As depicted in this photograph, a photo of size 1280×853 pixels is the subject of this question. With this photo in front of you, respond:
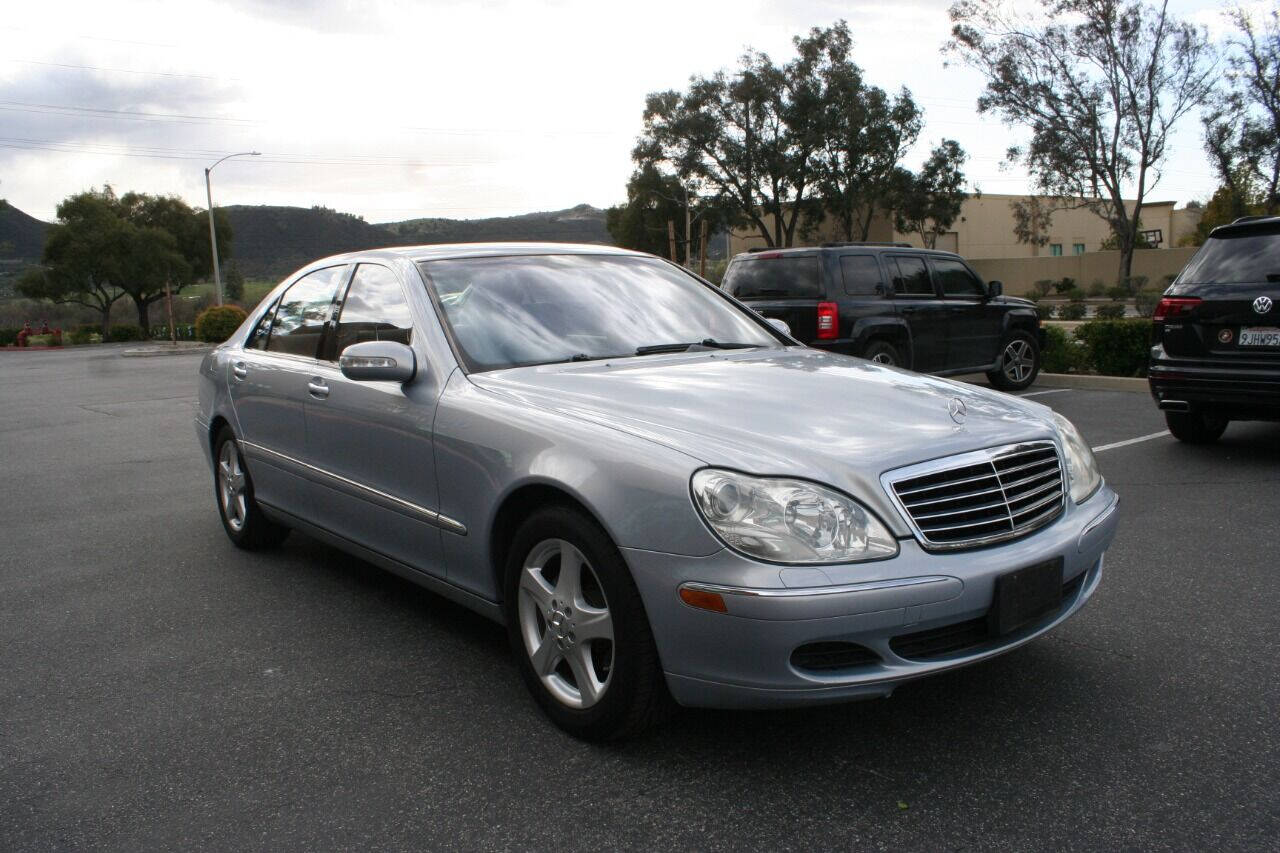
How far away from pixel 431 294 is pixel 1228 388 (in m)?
5.70

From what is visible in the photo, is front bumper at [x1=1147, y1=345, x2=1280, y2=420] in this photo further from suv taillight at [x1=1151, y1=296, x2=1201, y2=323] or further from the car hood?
the car hood

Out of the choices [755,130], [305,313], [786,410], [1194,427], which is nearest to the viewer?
[786,410]

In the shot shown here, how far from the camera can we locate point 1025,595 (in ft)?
10.0

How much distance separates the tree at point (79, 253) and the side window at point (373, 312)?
57.1 m

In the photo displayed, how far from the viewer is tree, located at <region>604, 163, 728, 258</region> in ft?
162

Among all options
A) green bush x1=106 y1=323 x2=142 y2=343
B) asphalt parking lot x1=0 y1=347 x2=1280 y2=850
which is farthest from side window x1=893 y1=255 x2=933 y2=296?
green bush x1=106 y1=323 x2=142 y2=343

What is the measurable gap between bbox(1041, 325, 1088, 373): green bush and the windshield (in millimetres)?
10125

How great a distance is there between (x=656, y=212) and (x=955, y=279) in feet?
159

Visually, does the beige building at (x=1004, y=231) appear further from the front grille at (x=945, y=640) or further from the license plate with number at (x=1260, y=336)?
the front grille at (x=945, y=640)

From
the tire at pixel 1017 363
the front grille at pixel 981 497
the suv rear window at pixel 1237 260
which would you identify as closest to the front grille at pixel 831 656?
the front grille at pixel 981 497

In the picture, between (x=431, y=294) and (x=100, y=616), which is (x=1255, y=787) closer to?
(x=431, y=294)

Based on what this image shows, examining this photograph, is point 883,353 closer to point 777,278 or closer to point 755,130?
point 777,278

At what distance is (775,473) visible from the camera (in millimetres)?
2877

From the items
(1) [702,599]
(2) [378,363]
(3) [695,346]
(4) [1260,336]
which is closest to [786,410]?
(1) [702,599]
